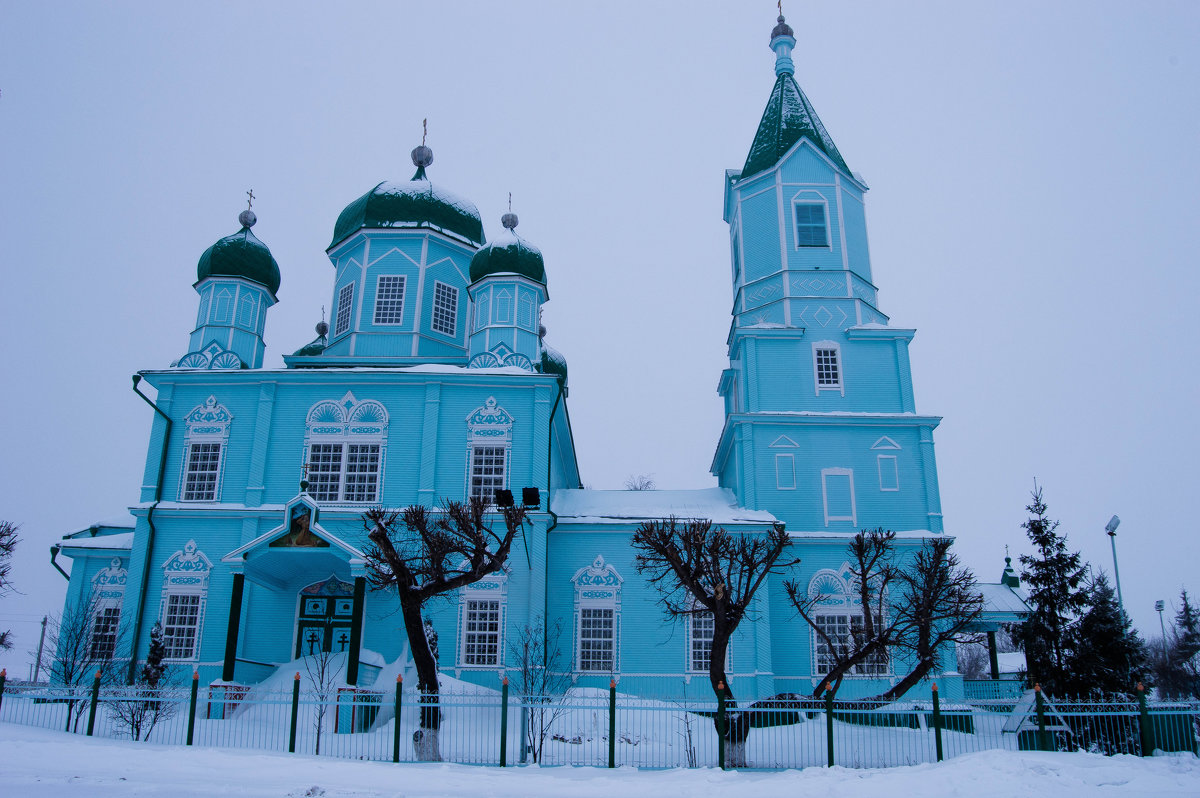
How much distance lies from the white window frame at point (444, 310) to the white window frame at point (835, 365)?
9.97m

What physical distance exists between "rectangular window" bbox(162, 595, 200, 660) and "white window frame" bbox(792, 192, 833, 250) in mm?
17877

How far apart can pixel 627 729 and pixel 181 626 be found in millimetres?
11424

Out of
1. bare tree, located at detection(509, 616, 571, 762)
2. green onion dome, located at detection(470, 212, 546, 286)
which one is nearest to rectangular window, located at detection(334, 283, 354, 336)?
green onion dome, located at detection(470, 212, 546, 286)

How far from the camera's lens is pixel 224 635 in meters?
20.2

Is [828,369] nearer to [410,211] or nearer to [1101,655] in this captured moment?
[1101,655]

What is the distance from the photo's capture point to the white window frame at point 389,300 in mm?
25062

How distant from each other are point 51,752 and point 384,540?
5.43m

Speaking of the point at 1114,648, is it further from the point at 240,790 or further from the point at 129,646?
the point at 129,646

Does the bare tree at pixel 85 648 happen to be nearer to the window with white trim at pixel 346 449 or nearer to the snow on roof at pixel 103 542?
the snow on roof at pixel 103 542

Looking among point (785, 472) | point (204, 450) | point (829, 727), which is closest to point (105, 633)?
point (204, 450)

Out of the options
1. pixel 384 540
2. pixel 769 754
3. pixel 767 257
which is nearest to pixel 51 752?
pixel 384 540

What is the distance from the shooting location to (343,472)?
21500mm

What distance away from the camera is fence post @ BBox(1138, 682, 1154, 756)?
1250 centimetres

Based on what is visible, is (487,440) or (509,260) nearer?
(487,440)
